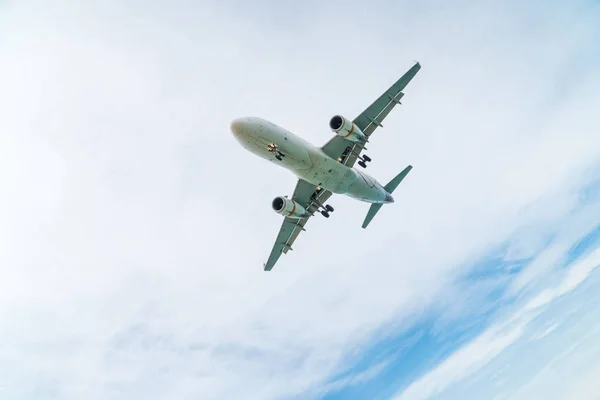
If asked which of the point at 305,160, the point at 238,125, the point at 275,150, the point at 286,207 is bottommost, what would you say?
the point at 305,160

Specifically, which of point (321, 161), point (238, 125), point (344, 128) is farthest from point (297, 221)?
point (238, 125)

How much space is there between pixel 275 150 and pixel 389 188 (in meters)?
17.9

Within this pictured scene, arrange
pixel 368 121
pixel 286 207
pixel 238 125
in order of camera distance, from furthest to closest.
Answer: pixel 286 207, pixel 368 121, pixel 238 125

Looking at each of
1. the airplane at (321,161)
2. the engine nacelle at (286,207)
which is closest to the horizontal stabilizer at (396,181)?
the airplane at (321,161)

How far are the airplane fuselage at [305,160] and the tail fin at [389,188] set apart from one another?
3.00 ft

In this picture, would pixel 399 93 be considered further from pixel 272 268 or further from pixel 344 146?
pixel 272 268

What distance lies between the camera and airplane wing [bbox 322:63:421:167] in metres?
43.7

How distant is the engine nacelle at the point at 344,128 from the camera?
141 feet

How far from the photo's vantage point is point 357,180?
47.6 meters

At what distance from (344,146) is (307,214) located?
10.1 metres

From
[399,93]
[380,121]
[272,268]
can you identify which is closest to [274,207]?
[272,268]

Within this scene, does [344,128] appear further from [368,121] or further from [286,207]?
[286,207]

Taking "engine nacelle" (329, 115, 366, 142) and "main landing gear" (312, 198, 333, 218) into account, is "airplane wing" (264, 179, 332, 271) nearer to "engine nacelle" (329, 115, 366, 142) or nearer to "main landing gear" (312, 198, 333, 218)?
"main landing gear" (312, 198, 333, 218)

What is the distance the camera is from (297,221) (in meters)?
52.3
